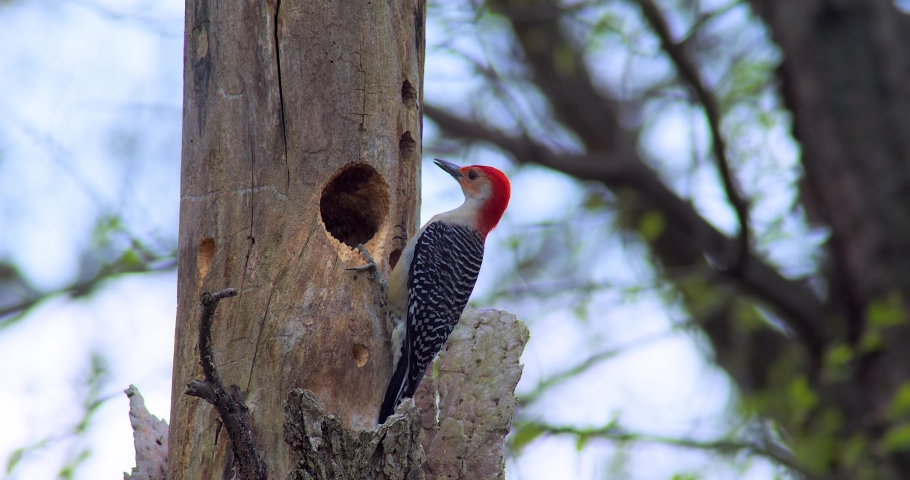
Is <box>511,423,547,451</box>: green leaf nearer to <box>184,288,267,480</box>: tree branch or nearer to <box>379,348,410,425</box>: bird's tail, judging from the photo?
<box>379,348,410,425</box>: bird's tail

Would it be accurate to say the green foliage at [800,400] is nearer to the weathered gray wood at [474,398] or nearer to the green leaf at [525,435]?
the green leaf at [525,435]

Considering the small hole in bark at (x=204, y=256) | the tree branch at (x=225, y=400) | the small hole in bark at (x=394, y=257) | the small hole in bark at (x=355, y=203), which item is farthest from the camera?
the small hole in bark at (x=394, y=257)

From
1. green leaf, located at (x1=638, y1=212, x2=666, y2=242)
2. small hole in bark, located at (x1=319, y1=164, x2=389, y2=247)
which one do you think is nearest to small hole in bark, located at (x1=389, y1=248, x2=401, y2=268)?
small hole in bark, located at (x1=319, y1=164, x2=389, y2=247)

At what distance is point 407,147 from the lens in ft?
13.0

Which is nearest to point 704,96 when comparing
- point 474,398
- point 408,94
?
point 408,94

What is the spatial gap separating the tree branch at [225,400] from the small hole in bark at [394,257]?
3.63ft

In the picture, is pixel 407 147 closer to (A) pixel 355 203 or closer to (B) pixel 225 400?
(A) pixel 355 203

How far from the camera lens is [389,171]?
3.76 metres

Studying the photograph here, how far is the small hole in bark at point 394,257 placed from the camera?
4.09 metres

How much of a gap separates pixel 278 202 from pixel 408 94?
0.86m

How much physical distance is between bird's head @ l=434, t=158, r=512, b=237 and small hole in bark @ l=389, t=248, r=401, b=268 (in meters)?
1.40

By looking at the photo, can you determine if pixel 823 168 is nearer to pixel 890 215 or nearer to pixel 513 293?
pixel 890 215

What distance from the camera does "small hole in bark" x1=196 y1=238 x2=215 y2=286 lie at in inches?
134

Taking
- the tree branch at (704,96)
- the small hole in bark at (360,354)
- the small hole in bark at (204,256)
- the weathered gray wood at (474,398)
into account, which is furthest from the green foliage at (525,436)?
the small hole in bark at (204,256)
